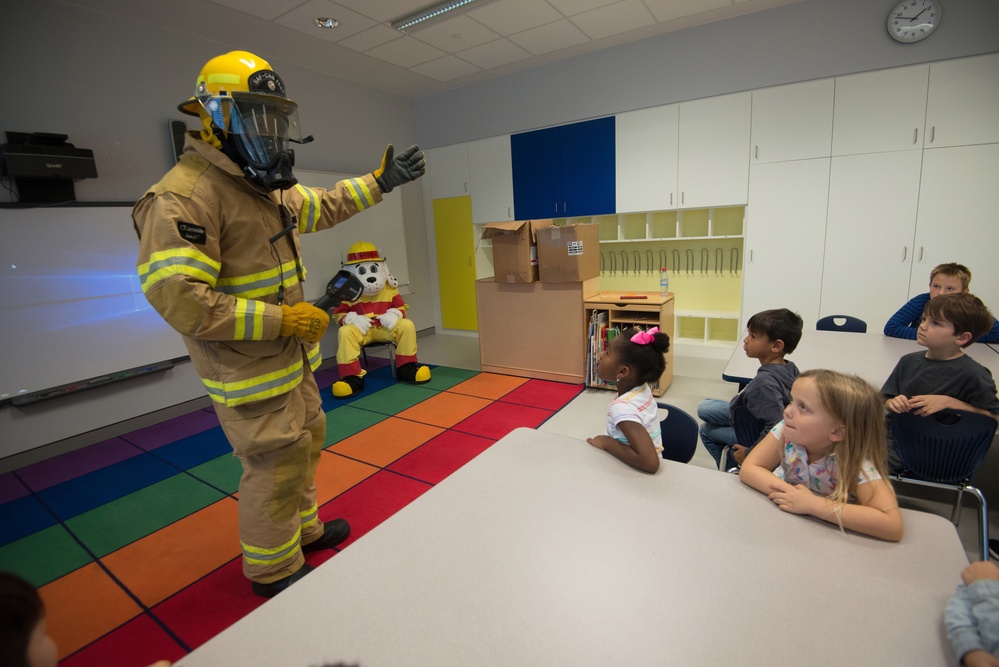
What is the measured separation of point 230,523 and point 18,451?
195cm

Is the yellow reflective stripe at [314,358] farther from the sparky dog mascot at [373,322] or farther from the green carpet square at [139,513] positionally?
the sparky dog mascot at [373,322]

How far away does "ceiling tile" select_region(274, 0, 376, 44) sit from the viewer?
11.9ft

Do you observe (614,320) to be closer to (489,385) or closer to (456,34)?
(489,385)

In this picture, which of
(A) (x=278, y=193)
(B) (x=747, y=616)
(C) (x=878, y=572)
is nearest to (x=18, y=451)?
(A) (x=278, y=193)

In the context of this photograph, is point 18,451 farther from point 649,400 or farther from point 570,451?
point 649,400

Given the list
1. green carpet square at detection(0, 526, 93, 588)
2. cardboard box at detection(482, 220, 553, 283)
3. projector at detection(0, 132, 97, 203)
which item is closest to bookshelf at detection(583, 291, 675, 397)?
cardboard box at detection(482, 220, 553, 283)

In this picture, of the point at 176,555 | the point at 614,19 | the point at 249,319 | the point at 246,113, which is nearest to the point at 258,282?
the point at 249,319

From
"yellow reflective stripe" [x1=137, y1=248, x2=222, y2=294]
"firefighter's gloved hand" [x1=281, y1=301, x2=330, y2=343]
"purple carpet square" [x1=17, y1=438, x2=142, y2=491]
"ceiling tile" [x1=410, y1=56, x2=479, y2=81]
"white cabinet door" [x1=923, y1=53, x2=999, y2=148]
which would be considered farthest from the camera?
"ceiling tile" [x1=410, y1=56, x2=479, y2=81]

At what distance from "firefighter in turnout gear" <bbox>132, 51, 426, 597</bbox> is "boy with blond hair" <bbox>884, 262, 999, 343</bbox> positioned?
10.3ft

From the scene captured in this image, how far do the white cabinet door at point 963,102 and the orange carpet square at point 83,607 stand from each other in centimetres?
580

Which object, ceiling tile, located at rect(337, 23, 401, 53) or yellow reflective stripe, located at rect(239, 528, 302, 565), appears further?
ceiling tile, located at rect(337, 23, 401, 53)

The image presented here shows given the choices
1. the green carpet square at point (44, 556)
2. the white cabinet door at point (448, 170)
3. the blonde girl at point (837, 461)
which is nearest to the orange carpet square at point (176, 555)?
→ the green carpet square at point (44, 556)

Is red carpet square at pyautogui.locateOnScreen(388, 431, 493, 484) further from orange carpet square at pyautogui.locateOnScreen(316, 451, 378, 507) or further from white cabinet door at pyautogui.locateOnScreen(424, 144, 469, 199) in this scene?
white cabinet door at pyautogui.locateOnScreen(424, 144, 469, 199)

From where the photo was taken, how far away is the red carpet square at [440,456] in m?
2.85
